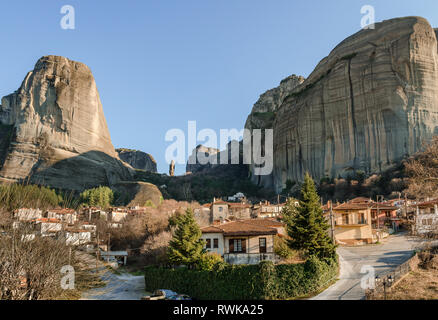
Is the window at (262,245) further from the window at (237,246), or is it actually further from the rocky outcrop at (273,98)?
→ the rocky outcrop at (273,98)

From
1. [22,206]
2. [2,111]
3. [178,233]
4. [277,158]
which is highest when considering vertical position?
[2,111]

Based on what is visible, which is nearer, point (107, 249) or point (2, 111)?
point (107, 249)

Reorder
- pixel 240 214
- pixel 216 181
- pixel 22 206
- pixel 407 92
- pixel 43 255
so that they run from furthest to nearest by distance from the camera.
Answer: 1. pixel 216 181
2. pixel 407 92
3. pixel 240 214
4. pixel 22 206
5. pixel 43 255

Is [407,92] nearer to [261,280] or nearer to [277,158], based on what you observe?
[277,158]

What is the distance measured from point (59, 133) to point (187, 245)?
99981 mm

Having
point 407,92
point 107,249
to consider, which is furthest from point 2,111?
point 407,92

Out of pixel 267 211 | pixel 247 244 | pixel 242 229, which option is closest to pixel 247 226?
pixel 242 229

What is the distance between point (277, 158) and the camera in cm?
11381

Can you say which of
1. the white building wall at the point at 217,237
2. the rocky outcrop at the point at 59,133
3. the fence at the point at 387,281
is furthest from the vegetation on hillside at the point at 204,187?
the fence at the point at 387,281

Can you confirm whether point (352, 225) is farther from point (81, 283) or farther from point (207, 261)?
point (81, 283)

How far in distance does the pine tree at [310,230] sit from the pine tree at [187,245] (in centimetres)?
730

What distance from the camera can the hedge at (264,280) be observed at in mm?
22906

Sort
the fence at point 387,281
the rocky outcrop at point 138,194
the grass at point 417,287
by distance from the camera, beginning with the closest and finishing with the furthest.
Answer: the fence at point 387,281 → the grass at point 417,287 → the rocky outcrop at point 138,194

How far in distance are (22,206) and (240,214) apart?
51.2m
